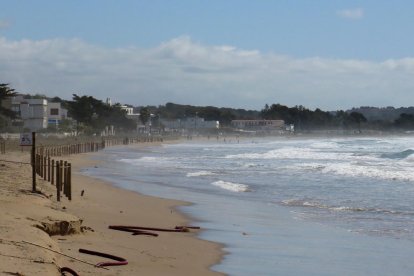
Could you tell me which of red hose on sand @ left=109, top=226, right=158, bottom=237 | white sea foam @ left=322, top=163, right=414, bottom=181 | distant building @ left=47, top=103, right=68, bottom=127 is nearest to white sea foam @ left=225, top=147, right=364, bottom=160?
white sea foam @ left=322, top=163, right=414, bottom=181

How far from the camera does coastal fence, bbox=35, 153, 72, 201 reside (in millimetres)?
17191

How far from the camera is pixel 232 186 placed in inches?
1007

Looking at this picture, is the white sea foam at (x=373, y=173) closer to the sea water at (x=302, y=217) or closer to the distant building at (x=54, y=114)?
the sea water at (x=302, y=217)

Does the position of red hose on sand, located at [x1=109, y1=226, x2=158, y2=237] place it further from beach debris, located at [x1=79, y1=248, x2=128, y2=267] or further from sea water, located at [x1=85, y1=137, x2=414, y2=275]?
beach debris, located at [x1=79, y1=248, x2=128, y2=267]

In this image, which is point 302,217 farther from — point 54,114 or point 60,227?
point 54,114

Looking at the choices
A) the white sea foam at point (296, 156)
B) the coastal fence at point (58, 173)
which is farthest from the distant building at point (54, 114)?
the coastal fence at point (58, 173)

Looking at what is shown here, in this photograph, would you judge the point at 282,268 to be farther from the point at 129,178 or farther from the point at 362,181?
the point at 129,178

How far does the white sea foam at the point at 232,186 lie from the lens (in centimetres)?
2435

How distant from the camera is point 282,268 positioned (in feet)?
32.9

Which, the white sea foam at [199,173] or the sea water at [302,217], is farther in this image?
the white sea foam at [199,173]

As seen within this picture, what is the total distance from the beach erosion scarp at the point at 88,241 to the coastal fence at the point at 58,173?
14.3 inches

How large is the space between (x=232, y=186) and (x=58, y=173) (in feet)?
32.4

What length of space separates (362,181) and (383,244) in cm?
1497

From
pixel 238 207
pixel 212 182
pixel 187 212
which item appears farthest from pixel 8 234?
pixel 212 182
